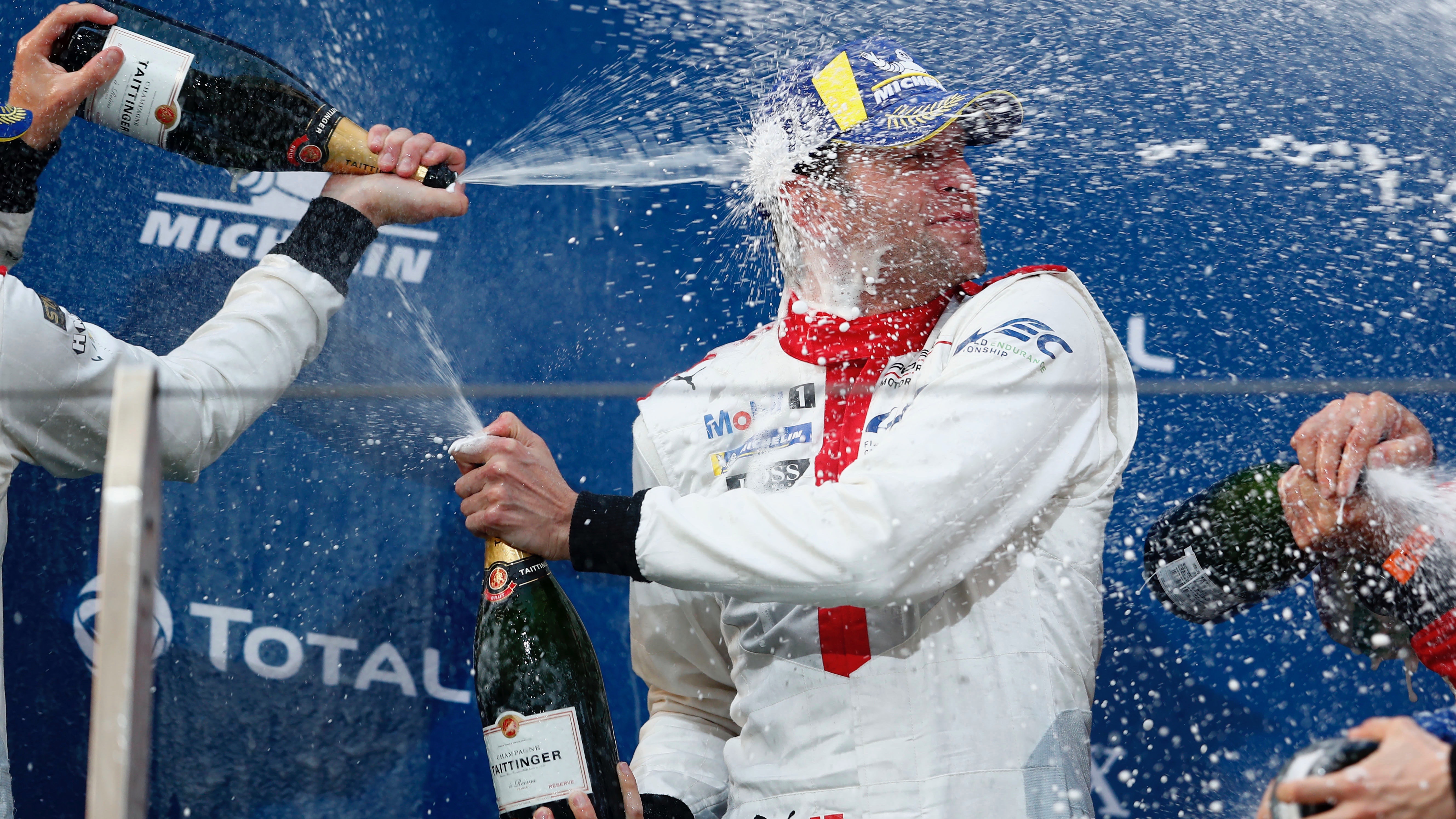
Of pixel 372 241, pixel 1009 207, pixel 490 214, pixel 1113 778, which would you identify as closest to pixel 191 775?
pixel 372 241

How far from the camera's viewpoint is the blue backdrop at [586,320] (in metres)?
1.53

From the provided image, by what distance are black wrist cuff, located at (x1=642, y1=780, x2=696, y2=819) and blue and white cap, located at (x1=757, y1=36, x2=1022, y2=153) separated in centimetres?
Answer: 72

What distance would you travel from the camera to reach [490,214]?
174cm

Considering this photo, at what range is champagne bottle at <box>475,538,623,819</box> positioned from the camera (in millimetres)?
1124

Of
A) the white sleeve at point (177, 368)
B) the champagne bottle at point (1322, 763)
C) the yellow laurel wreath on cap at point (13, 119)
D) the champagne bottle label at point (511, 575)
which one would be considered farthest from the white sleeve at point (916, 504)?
the yellow laurel wreath on cap at point (13, 119)

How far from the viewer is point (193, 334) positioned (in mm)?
1378

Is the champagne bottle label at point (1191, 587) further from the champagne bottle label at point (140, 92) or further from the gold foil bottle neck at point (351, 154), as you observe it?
the champagne bottle label at point (140, 92)

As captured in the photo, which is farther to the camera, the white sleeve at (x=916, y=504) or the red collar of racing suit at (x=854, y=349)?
the red collar of racing suit at (x=854, y=349)

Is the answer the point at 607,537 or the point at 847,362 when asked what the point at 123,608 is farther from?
the point at 847,362

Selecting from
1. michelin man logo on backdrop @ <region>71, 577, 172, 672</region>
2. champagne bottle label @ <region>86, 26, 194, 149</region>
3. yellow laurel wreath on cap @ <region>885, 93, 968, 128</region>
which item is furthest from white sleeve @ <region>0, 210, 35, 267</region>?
yellow laurel wreath on cap @ <region>885, 93, 968, 128</region>

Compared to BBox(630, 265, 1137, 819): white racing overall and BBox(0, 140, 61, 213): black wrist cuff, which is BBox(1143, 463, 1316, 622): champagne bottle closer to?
BBox(630, 265, 1137, 819): white racing overall

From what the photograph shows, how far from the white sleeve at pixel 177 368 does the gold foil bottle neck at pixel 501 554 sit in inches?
11.2

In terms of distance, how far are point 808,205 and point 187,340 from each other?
0.72m

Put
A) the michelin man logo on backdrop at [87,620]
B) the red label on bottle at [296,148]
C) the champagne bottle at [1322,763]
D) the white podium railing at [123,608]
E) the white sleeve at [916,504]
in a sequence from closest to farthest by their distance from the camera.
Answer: the white podium railing at [123,608], the champagne bottle at [1322,763], the white sleeve at [916,504], the red label on bottle at [296,148], the michelin man logo on backdrop at [87,620]
